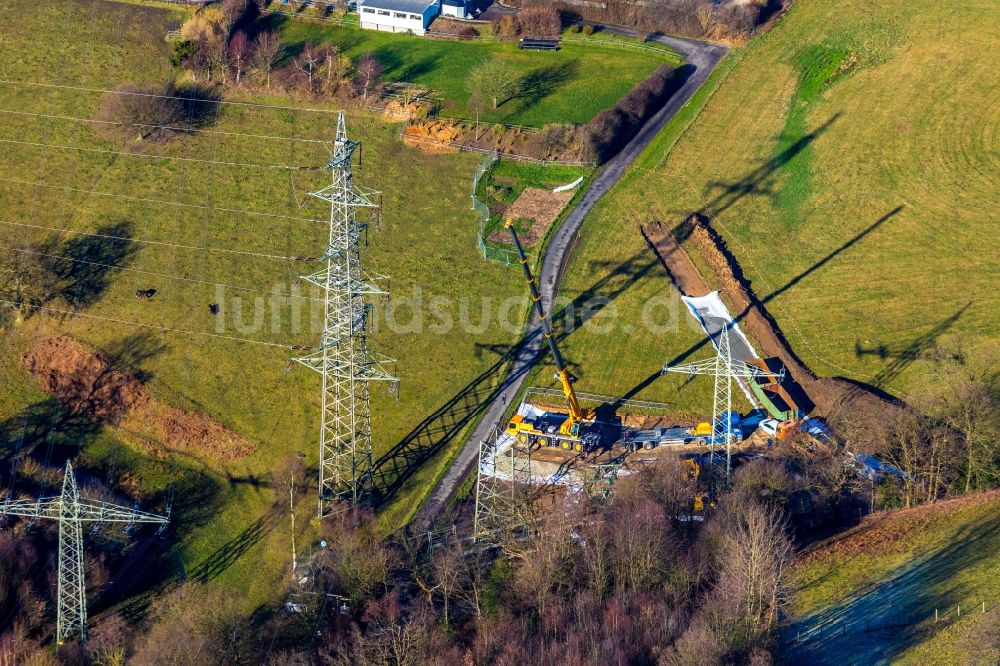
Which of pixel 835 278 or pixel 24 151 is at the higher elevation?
pixel 24 151

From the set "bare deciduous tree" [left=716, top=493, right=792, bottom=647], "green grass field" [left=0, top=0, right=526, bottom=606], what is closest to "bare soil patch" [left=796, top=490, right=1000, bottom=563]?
"bare deciduous tree" [left=716, top=493, right=792, bottom=647]

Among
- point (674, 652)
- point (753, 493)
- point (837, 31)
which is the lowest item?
point (674, 652)

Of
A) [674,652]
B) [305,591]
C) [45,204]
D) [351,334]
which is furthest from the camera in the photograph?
[45,204]

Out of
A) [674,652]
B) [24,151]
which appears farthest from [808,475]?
[24,151]

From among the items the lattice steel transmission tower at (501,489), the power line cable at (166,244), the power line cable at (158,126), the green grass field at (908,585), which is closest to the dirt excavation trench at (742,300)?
the green grass field at (908,585)

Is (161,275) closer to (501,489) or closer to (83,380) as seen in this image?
(83,380)

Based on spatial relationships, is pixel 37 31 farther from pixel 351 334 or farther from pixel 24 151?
pixel 351 334
